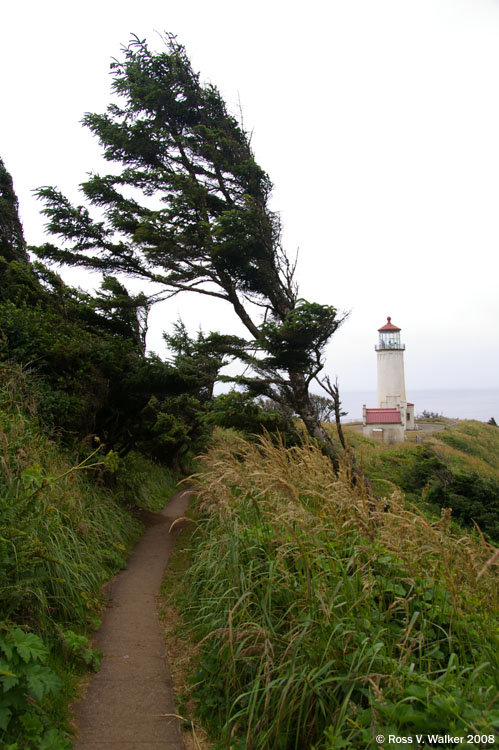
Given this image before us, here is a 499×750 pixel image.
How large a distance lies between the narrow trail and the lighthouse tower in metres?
27.8

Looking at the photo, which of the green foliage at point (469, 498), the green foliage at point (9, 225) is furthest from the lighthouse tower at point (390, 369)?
the green foliage at point (9, 225)

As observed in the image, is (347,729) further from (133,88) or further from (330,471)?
Answer: (133,88)

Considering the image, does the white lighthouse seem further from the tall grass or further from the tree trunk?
the tall grass

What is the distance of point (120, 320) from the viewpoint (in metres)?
10.1

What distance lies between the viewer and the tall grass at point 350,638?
208cm

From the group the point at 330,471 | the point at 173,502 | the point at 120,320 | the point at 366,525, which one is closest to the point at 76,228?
the point at 120,320

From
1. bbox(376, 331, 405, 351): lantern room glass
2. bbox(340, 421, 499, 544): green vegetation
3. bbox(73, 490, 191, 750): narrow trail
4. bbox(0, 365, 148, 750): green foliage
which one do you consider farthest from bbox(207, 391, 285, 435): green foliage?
bbox(376, 331, 405, 351): lantern room glass

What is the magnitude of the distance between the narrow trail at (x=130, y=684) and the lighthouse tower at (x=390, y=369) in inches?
1093

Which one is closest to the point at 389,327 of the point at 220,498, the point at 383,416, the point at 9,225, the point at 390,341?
the point at 390,341

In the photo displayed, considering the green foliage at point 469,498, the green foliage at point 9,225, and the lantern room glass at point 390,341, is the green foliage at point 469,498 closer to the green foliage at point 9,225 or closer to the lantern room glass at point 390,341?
the green foliage at point 9,225

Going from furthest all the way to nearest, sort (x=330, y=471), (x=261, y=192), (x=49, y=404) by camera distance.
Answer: (x=261, y=192) < (x=49, y=404) < (x=330, y=471)

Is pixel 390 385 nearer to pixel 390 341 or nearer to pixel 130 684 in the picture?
pixel 390 341

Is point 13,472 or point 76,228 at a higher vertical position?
point 76,228

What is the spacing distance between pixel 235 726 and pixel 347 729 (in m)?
0.82
